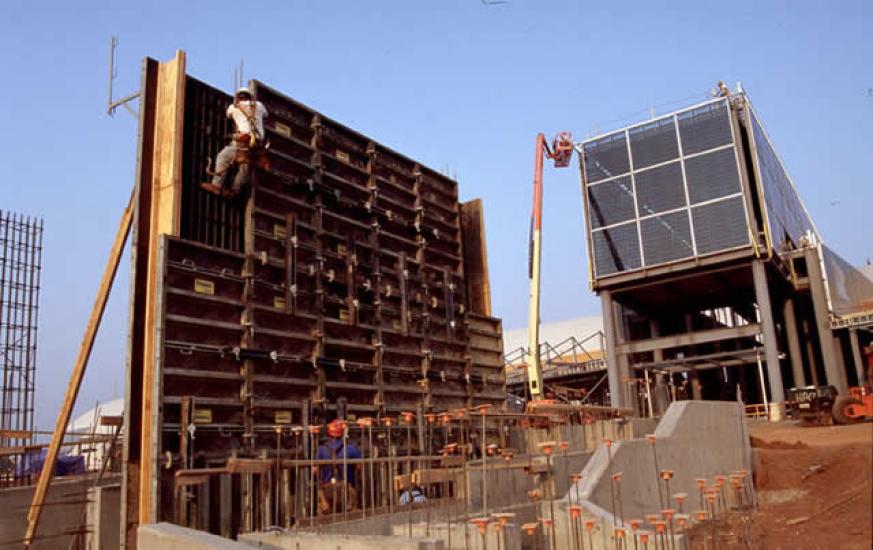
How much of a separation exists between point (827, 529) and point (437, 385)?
416 inches

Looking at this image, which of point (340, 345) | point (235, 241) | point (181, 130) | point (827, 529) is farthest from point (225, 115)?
point (827, 529)

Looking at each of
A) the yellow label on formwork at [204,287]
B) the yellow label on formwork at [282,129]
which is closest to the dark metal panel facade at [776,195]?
the yellow label on formwork at [282,129]

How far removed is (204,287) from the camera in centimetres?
1255

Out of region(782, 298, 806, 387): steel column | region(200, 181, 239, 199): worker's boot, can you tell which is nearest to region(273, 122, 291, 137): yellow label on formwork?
region(200, 181, 239, 199): worker's boot

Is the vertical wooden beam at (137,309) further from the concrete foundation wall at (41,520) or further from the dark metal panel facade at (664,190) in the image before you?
the dark metal panel facade at (664,190)

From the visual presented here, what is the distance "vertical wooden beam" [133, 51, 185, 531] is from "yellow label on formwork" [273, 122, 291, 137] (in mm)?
2476

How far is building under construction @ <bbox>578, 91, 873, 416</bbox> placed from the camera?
29312mm

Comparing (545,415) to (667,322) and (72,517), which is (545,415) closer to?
(72,517)

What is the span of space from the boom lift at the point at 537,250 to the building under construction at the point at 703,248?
3.16ft

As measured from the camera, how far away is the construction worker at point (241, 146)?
44.0ft

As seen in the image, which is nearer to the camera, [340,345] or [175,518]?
[175,518]

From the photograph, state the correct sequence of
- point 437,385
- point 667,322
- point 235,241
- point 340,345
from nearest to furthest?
1. point 235,241
2. point 340,345
3. point 437,385
4. point 667,322

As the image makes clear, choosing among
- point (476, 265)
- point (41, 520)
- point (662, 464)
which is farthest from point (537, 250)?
point (41, 520)

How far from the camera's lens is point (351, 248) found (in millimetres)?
16391
